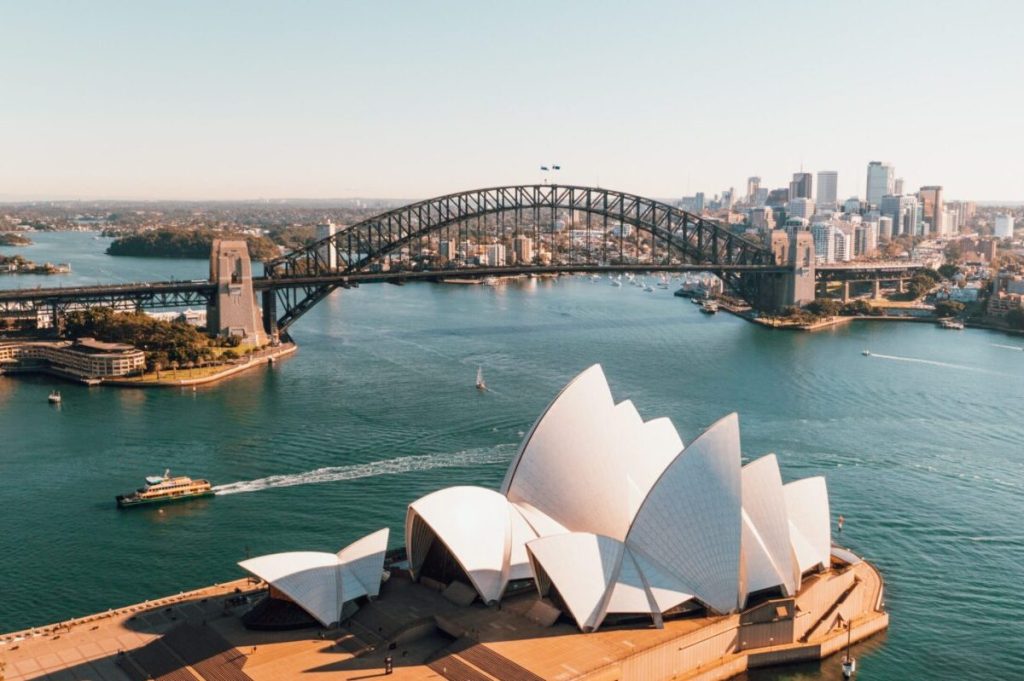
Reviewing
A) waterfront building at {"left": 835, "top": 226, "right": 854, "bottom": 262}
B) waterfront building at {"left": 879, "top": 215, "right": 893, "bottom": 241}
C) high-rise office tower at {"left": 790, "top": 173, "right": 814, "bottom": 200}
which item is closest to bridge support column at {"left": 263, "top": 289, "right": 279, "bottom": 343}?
waterfront building at {"left": 835, "top": 226, "right": 854, "bottom": 262}

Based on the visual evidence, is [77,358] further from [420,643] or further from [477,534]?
[420,643]

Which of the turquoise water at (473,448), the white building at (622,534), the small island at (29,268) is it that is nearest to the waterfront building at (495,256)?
the small island at (29,268)

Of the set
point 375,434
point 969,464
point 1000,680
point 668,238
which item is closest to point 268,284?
point 375,434

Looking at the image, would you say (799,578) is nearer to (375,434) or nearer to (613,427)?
(613,427)

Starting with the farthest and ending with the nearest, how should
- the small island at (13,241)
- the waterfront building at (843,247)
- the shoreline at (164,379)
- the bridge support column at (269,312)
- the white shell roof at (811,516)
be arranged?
1. the small island at (13,241)
2. the waterfront building at (843,247)
3. the bridge support column at (269,312)
4. the shoreline at (164,379)
5. the white shell roof at (811,516)

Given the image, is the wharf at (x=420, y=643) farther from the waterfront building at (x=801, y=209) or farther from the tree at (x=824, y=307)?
the waterfront building at (x=801, y=209)

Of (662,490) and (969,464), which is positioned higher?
(662,490)

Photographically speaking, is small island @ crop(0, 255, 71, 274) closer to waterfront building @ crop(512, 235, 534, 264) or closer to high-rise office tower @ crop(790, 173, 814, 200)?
waterfront building @ crop(512, 235, 534, 264)
